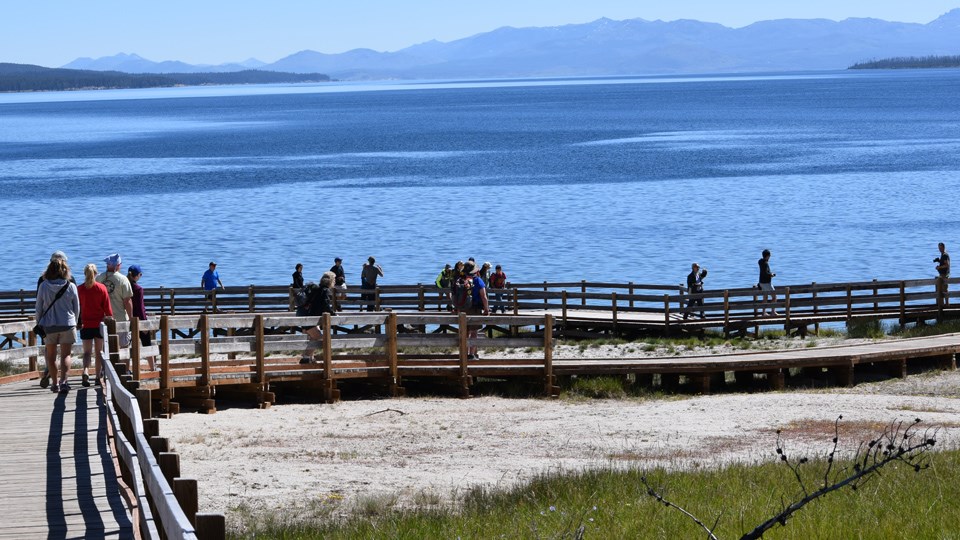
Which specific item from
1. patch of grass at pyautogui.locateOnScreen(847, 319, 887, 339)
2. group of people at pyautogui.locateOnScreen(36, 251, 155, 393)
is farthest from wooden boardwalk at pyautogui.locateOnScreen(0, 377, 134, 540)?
patch of grass at pyautogui.locateOnScreen(847, 319, 887, 339)

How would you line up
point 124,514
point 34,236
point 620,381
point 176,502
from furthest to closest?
point 34,236, point 620,381, point 124,514, point 176,502

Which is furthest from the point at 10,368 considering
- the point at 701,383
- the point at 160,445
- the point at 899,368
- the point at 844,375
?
the point at 160,445

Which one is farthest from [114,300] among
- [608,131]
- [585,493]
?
[608,131]

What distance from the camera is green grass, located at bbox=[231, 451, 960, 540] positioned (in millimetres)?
10281

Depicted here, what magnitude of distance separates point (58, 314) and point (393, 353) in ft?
20.0

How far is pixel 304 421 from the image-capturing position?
18.5m

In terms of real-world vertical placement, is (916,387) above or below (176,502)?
below

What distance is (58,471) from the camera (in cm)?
1067

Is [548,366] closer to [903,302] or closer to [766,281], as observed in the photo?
[766,281]

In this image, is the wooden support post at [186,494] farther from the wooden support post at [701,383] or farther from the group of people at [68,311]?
the wooden support post at [701,383]

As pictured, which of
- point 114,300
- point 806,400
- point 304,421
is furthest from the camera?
point 806,400

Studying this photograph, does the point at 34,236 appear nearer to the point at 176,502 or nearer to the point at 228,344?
the point at 228,344

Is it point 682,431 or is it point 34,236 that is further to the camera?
point 34,236

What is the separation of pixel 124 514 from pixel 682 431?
10.2 meters
